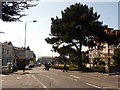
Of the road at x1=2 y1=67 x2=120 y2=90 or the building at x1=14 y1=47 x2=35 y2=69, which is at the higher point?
the building at x1=14 y1=47 x2=35 y2=69

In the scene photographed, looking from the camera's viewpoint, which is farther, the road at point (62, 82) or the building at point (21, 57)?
the building at point (21, 57)

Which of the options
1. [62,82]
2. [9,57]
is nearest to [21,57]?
[9,57]

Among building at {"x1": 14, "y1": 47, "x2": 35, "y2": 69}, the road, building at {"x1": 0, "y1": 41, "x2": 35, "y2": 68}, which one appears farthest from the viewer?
building at {"x1": 0, "y1": 41, "x2": 35, "y2": 68}

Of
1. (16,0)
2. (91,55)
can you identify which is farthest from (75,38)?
(91,55)

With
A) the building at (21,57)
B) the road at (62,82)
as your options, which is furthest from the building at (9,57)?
the road at (62,82)

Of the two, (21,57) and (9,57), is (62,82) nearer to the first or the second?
(9,57)

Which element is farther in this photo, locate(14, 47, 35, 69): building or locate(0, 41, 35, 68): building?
locate(0, 41, 35, 68): building

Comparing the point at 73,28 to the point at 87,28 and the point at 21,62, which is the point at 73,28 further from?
Result: the point at 21,62

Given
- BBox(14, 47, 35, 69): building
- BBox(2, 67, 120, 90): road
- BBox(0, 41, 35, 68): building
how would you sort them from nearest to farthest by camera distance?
BBox(2, 67, 120, 90): road < BBox(14, 47, 35, 69): building < BBox(0, 41, 35, 68): building

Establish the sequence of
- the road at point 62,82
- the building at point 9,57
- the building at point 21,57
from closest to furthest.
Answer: the road at point 62,82, the building at point 21,57, the building at point 9,57

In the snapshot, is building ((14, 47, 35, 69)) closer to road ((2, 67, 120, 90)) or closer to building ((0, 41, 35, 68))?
building ((0, 41, 35, 68))

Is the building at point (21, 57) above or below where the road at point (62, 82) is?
above

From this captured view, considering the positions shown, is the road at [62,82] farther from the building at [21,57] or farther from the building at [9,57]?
the building at [21,57]

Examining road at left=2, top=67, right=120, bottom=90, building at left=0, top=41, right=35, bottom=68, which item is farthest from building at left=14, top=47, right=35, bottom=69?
road at left=2, top=67, right=120, bottom=90
